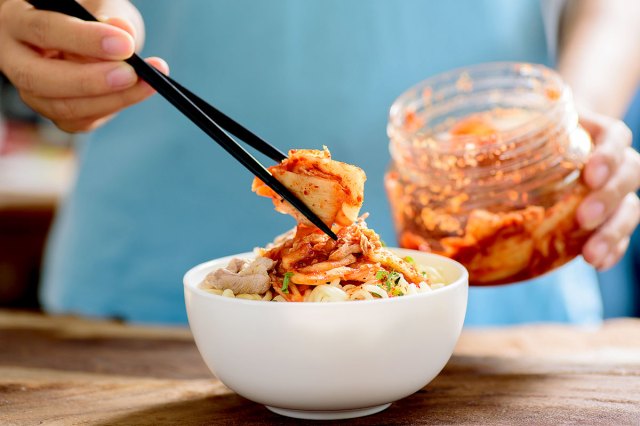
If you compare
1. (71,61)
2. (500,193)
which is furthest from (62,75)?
(500,193)

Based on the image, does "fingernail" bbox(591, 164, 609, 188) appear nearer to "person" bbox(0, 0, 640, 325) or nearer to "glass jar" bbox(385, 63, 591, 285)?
"glass jar" bbox(385, 63, 591, 285)

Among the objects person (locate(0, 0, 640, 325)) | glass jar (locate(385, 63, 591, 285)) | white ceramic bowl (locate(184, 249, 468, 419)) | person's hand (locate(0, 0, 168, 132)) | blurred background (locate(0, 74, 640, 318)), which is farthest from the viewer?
blurred background (locate(0, 74, 640, 318))

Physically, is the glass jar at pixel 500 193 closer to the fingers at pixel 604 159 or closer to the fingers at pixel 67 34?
the fingers at pixel 604 159

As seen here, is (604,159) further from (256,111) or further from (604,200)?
(256,111)

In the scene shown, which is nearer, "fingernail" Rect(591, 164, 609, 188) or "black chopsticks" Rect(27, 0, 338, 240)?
"black chopsticks" Rect(27, 0, 338, 240)

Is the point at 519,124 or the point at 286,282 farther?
the point at 519,124

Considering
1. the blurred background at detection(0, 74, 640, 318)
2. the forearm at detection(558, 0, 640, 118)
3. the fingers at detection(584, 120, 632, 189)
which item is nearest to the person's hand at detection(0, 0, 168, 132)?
the fingers at detection(584, 120, 632, 189)
